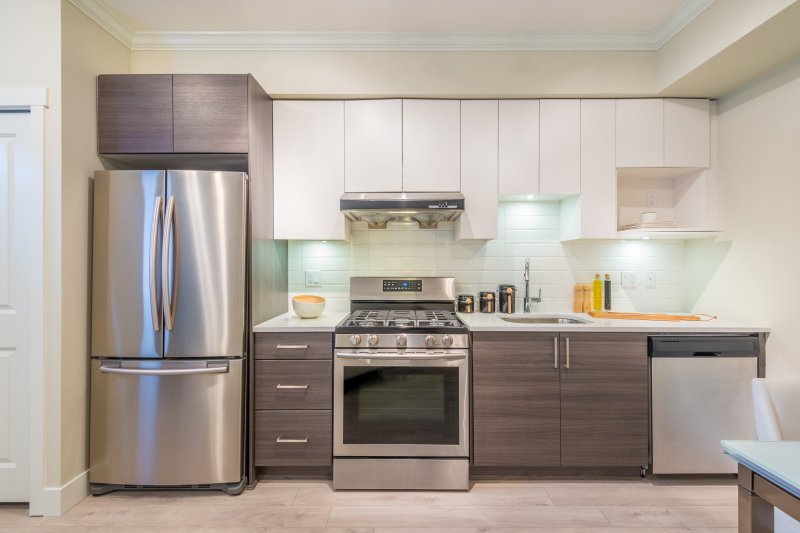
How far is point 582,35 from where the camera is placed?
102 inches

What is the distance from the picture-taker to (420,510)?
6.95 feet

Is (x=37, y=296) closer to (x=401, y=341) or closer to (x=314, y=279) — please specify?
(x=314, y=279)

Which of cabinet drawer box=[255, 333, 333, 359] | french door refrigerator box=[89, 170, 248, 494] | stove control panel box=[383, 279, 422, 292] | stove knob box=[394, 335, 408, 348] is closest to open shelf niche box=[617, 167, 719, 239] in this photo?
stove control panel box=[383, 279, 422, 292]

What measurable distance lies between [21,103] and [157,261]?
1029 millimetres

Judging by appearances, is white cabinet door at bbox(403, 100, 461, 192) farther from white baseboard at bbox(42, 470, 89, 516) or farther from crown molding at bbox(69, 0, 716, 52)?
white baseboard at bbox(42, 470, 89, 516)

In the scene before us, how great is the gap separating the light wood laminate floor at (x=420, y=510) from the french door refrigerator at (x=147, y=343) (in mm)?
167

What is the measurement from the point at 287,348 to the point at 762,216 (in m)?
2.93

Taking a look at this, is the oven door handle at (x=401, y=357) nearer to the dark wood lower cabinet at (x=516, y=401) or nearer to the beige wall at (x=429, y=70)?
the dark wood lower cabinet at (x=516, y=401)

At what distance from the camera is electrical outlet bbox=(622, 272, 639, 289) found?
9.86 ft

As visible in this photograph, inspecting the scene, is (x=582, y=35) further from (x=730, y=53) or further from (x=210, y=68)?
(x=210, y=68)

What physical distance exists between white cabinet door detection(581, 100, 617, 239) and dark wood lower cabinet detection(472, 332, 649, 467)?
2.60 ft

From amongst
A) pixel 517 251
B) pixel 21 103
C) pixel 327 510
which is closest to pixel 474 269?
Answer: pixel 517 251

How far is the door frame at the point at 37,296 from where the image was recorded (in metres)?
2.04

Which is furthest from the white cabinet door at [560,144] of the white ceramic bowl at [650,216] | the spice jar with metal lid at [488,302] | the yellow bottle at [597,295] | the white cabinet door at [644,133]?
the spice jar with metal lid at [488,302]
